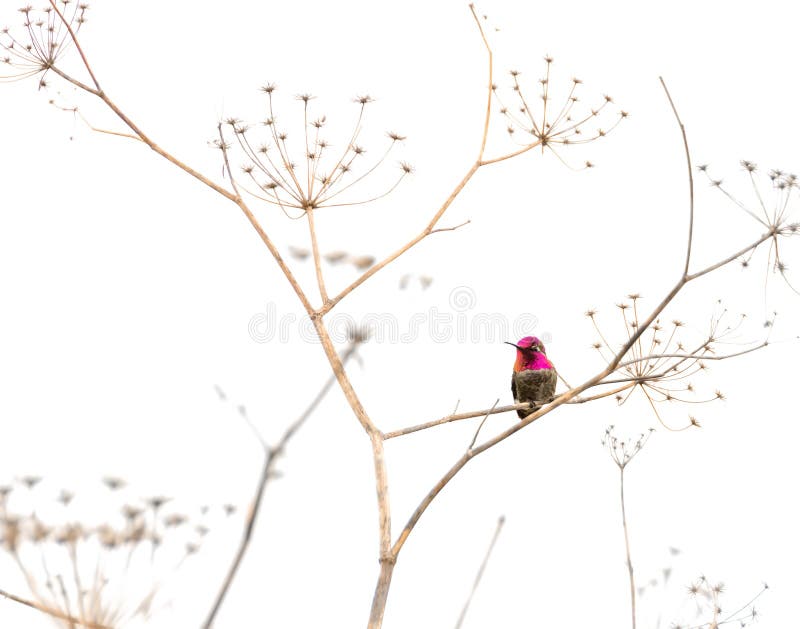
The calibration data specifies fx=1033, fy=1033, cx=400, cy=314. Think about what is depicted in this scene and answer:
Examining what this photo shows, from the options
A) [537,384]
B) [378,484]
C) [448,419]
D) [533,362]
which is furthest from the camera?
[533,362]

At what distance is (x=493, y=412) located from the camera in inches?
217

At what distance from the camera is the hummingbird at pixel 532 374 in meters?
7.68

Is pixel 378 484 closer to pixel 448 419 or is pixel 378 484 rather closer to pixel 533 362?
pixel 448 419

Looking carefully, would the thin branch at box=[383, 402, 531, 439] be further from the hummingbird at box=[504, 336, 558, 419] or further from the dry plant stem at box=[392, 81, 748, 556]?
the hummingbird at box=[504, 336, 558, 419]

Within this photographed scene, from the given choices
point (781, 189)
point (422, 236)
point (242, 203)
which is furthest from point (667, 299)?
point (242, 203)

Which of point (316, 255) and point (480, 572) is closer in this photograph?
point (480, 572)

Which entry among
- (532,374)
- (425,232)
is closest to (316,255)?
(425,232)

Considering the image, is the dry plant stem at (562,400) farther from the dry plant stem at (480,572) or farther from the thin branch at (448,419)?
the dry plant stem at (480,572)

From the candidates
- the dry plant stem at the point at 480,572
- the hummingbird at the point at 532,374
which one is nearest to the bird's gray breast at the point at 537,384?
the hummingbird at the point at 532,374

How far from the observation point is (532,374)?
25.4ft

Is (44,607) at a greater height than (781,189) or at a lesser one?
lesser

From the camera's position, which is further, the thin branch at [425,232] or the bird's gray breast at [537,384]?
the bird's gray breast at [537,384]

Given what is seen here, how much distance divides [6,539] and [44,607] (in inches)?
10.1

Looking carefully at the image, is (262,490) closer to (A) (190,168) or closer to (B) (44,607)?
(B) (44,607)
